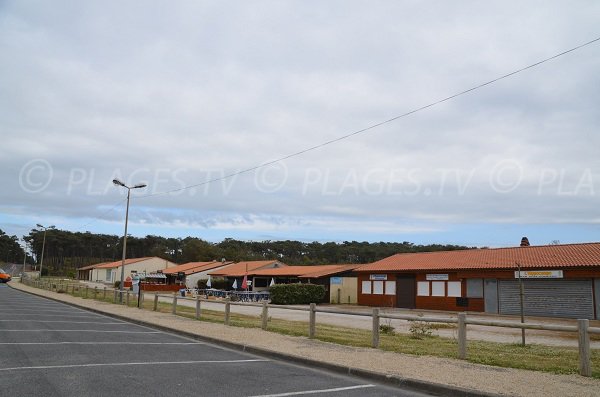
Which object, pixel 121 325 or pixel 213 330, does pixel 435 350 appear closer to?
pixel 213 330

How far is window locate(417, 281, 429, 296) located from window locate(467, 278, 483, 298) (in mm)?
3330

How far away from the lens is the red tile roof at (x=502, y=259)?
29794mm

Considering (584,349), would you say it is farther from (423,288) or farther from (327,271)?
(327,271)

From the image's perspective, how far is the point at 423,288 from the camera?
36531mm

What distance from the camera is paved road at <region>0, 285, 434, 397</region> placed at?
7207 mm

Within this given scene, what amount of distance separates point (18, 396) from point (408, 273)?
33.4 m

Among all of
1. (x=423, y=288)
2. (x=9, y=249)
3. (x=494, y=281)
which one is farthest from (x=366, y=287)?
(x=9, y=249)

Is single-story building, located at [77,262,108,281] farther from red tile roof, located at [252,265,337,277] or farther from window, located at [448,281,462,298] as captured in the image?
window, located at [448,281,462,298]

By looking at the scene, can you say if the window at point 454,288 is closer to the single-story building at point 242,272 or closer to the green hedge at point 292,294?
the green hedge at point 292,294

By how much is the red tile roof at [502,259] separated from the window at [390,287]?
1.06 m

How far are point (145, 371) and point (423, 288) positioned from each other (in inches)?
1195

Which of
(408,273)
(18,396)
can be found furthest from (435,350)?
(408,273)

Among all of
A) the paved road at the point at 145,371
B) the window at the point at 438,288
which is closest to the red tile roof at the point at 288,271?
the window at the point at 438,288

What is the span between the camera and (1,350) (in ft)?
33.5
